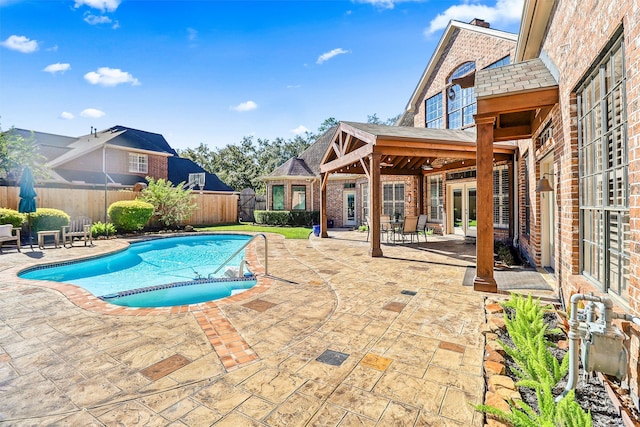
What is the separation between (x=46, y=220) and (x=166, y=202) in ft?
16.7

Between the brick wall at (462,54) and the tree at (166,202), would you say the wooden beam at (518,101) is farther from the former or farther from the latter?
the tree at (166,202)

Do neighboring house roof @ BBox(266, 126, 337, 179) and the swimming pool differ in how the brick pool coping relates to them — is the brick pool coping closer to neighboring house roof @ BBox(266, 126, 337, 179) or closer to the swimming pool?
the swimming pool

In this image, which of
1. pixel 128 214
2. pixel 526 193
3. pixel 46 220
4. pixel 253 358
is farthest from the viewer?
pixel 128 214

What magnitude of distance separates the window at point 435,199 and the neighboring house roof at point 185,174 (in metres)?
15.7

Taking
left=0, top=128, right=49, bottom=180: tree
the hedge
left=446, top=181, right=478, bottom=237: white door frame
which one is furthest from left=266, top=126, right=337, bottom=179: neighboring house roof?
left=0, top=128, right=49, bottom=180: tree

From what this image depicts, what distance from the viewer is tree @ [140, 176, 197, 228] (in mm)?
15734

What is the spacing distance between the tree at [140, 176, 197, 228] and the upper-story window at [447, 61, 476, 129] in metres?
13.9

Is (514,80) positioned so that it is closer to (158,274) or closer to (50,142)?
(158,274)

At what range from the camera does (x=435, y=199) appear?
1358cm

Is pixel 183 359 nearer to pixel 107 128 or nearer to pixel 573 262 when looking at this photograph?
pixel 573 262

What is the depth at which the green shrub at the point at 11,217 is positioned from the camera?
412 inches

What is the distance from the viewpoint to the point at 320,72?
52.3 feet

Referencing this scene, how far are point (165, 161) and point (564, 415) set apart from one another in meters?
24.5

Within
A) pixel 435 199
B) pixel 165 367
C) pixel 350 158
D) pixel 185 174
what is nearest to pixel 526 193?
pixel 350 158
